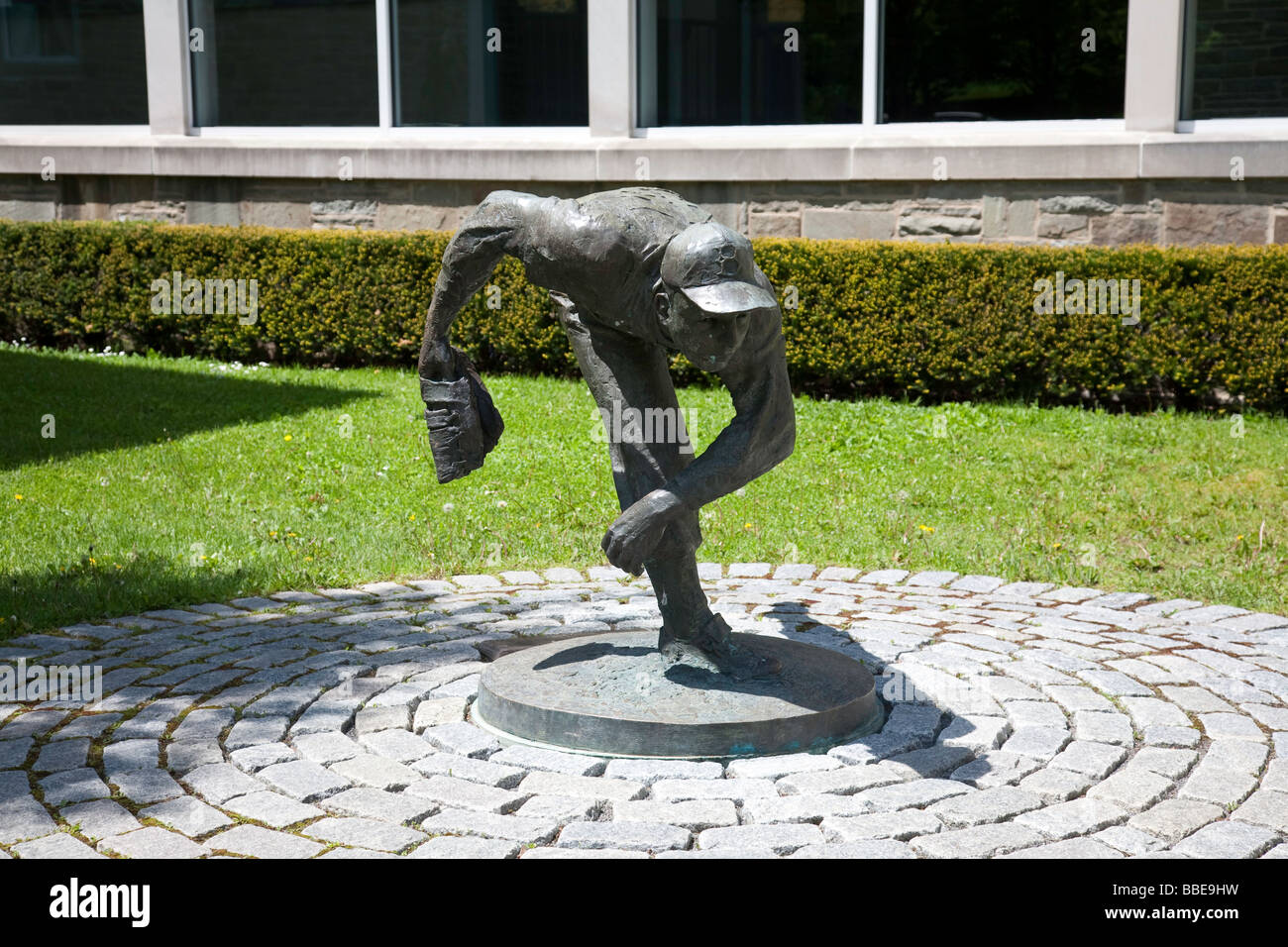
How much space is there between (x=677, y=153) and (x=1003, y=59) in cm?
272

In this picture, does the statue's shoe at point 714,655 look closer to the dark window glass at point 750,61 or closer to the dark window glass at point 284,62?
the dark window glass at point 750,61

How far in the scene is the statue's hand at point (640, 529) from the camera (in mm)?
3762

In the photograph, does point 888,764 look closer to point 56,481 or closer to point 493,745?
point 493,745

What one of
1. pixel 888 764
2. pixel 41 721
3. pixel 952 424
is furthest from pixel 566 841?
pixel 952 424

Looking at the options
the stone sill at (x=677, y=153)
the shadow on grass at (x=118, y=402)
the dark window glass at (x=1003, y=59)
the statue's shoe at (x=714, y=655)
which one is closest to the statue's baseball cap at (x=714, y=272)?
the statue's shoe at (x=714, y=655)

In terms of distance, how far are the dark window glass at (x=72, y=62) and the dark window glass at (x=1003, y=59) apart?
756 centimetres

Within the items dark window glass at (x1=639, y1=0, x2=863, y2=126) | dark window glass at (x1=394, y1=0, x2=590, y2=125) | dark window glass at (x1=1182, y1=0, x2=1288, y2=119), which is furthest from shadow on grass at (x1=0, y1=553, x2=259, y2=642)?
dark window glass at (x1=1182, y1=0, x2=1288, y2=119)

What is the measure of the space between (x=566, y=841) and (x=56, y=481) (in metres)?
5.50

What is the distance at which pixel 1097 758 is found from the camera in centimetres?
400

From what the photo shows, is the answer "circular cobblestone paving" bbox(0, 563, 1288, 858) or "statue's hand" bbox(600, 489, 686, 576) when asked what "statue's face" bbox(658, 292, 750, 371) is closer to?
"statue's hand" bbox(600, 489, 686, 576)

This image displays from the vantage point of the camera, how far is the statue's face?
3.68 meters

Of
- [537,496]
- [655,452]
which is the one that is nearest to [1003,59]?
[537,496]

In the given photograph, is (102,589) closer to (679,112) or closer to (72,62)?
(679,112)

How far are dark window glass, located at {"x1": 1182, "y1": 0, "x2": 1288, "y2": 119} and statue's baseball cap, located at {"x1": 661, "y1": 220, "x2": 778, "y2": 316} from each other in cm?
785
